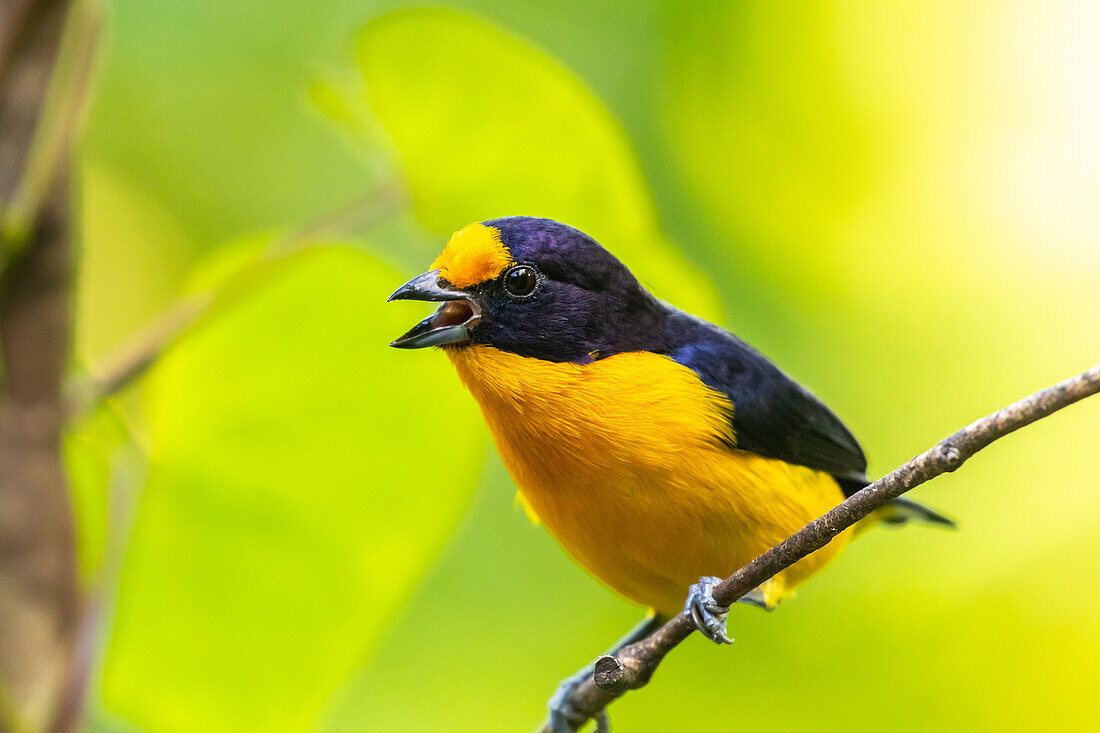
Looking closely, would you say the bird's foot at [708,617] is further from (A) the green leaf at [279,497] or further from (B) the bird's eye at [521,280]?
(B) the bird's eye at [521,280]

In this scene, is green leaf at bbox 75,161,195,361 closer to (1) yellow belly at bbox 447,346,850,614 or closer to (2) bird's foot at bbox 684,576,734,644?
(1) yellow belly at bbox 447,346,850,614

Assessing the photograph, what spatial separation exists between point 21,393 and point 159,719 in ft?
2.47

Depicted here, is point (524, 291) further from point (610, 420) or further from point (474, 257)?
point (610, 420)

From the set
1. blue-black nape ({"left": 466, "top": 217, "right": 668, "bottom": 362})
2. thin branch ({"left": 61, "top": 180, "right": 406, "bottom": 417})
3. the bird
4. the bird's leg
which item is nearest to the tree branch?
thin branch ({"left": 61, "top": 180, "right": 406, "bottom": 417})

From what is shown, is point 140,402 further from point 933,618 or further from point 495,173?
point 933,618

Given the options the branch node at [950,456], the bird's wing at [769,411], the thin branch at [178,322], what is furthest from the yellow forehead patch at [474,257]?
the branch node at [950,456]

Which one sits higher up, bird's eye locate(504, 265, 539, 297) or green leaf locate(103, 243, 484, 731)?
bird's eye locate(504, 265, 539, 297)

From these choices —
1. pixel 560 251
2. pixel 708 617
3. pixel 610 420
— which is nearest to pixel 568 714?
pixel 708 617

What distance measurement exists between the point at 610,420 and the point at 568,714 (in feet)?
2.34

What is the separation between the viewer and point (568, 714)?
246 centimetres

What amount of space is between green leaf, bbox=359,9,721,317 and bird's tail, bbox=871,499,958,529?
3.33ft

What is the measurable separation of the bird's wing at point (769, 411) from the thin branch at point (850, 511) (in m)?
0.77

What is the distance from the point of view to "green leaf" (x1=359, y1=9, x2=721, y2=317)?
7.64 ft

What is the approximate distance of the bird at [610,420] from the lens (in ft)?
7.48
